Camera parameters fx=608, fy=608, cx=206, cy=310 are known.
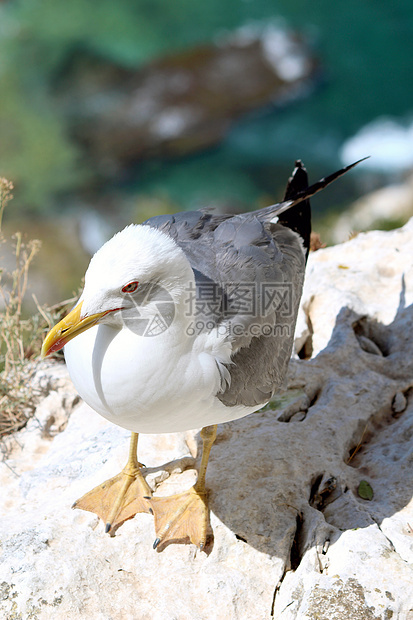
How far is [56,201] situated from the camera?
1284 cm

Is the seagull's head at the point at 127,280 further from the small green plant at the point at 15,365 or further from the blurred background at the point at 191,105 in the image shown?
the blurred background at the point at 191,105

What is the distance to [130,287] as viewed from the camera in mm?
2238

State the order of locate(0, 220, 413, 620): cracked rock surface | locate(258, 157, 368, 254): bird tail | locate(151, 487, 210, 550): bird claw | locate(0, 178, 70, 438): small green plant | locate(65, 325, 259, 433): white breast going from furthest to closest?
locate(0, 178, 70, 438): small green plant, locate(258, 157, 368, 254): bird tail, locate(151, 487, 210, 550): bird claw, locate(0, 220, 413, 620): cracked rock surface, locate(65, 325, 259, 433): white breast

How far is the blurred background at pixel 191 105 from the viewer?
42.5 ft

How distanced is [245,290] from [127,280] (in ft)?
2.59

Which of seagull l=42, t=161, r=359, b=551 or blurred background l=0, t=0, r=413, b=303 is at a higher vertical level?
seagull l=42, t=161, r=359, b=551

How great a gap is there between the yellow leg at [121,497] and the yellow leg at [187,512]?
0.08m

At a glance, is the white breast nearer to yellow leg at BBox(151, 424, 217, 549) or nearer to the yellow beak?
the yellow beak

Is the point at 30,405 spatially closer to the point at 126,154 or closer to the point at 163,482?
the point at 163,482

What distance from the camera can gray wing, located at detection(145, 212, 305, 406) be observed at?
2.68 meters

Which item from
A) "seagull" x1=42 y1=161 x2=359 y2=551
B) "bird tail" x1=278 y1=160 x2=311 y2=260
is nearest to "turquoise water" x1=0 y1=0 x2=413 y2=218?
"bird tail" x1=278 y1=160 x2=311 y2=260

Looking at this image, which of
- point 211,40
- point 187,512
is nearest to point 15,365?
point 187,512

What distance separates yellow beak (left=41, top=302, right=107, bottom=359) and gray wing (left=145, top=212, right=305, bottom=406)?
45 cm

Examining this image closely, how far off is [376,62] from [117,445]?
13.5 metres
